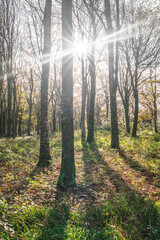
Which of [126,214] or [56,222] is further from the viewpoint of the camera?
[126,214]

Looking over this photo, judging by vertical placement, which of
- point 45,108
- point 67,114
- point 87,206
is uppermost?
point 45,108

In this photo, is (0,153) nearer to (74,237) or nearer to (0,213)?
(0,213)

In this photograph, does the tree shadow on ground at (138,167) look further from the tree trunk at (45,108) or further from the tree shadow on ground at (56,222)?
the tree trunk at (45,108)

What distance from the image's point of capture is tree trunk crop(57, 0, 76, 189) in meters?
4.22

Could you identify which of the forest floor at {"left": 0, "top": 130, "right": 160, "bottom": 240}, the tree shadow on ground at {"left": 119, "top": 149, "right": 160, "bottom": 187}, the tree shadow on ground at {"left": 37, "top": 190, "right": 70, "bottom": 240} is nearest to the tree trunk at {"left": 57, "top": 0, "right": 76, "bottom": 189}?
the forest floor at {"left": 0, "top": 130, "right": 160, "bottom": 240}

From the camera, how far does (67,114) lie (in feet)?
14.2

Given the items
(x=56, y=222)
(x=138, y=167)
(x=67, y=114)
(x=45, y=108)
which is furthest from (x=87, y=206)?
(x=45, y=108)

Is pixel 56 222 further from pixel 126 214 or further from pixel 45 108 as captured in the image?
pixel 45 108

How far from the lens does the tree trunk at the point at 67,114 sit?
422cm

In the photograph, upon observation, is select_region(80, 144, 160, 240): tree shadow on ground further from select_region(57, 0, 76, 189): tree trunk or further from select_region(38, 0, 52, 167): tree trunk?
select_region(38, 0, 52, 167): tree trunk

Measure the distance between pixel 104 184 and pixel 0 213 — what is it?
2888 mm

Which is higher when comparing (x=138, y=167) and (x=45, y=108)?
(x=45, y=108)

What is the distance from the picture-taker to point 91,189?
4.11 m

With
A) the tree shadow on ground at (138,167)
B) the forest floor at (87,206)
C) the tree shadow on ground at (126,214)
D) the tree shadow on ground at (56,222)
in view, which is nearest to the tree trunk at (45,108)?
the forest floor at (87,206)
